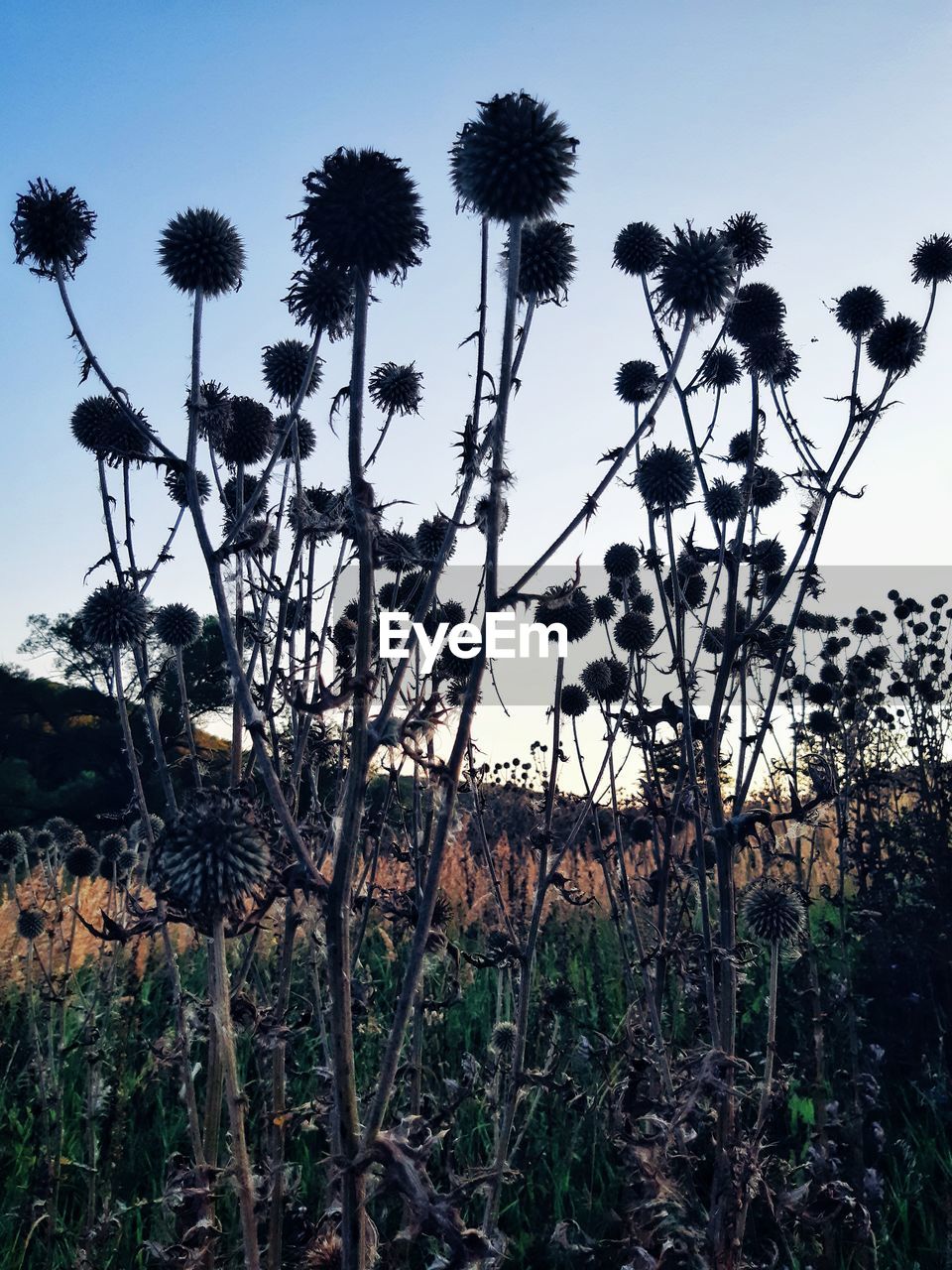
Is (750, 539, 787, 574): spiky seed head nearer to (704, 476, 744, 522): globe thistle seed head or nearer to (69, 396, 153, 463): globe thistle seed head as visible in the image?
(704, 476, 744, 522): globe thistle seed head

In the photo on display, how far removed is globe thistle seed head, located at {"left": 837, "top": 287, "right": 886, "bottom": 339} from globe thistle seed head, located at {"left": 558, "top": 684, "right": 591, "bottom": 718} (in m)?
2.97

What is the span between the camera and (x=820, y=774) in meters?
8.77

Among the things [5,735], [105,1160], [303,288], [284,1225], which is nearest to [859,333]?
[303,288]

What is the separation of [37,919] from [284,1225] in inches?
144

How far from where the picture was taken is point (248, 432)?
4.59 metres

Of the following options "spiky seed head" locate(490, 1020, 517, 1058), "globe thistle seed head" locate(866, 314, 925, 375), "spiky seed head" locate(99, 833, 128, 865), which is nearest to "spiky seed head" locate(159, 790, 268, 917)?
"spiky seed head" locate(490, 1020, 517, 1058)

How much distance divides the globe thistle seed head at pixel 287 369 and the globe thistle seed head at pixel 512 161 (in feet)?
6.16

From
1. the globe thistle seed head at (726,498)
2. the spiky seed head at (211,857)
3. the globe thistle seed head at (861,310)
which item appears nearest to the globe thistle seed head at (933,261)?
the globe thistle seed head at (861,310)

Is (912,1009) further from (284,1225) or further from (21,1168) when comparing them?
(21,1168)

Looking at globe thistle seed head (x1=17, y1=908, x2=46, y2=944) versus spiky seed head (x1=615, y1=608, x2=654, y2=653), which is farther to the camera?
globe thistle seed head (x1=17, y1=908, x2=46, y2=944)

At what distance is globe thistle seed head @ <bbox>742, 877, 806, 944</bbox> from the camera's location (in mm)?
4656

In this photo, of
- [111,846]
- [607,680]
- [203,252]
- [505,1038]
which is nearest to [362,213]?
[203,252]

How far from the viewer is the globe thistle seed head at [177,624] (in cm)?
546

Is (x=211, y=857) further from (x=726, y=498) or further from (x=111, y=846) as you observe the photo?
(x=111, y=846)
